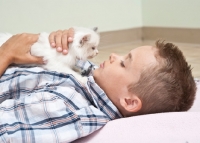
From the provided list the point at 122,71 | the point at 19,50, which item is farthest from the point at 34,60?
the point at 122,71

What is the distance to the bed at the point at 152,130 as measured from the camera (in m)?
0.80

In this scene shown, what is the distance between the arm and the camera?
108 cm

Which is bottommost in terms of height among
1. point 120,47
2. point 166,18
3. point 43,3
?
point 120,47

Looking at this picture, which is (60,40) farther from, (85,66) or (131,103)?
(131,103)

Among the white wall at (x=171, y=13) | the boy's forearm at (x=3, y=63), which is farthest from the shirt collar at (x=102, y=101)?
the white wall at (x=171, y=13)

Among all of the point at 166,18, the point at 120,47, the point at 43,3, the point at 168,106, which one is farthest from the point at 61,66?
the point at 166,18

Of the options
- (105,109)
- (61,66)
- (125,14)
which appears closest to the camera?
(105,109)

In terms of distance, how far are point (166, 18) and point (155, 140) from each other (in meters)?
2.55

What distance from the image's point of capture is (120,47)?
312 centimetres

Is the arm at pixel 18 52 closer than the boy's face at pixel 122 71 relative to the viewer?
No

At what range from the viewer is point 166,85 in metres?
0.84

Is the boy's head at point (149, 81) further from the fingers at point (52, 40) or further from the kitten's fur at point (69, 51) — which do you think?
the fingers at point (52, 40)

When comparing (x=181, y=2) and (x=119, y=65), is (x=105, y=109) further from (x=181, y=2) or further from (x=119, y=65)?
(x=181, y=2)

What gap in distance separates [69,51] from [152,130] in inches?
23.3
